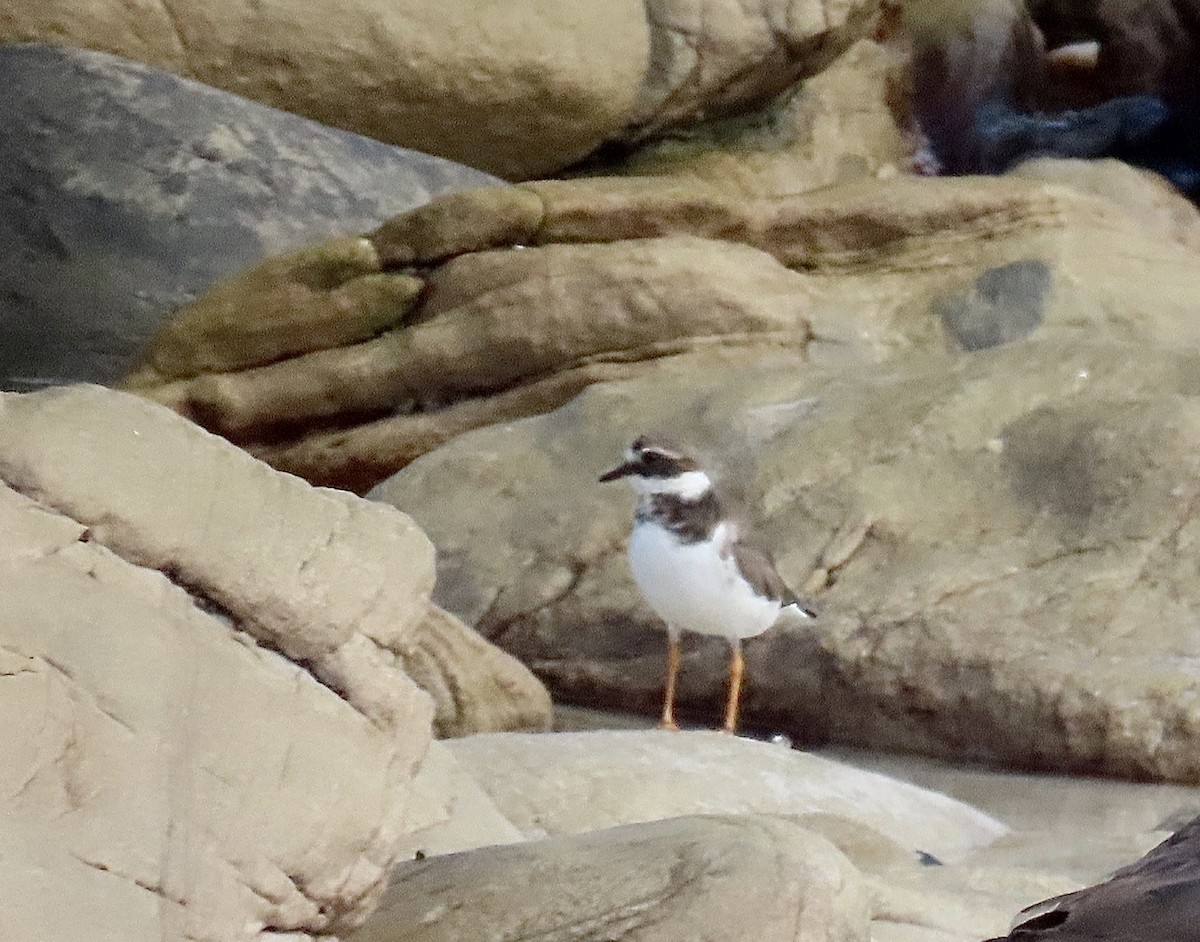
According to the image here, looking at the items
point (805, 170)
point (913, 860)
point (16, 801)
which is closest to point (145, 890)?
point (16, 801)

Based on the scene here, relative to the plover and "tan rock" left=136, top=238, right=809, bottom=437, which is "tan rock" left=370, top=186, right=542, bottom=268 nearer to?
"tan rock" left=136, top=238, right=809, bottom=437

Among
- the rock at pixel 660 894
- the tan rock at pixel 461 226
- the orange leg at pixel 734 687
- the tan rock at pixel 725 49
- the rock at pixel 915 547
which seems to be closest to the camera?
the rock at pixel 660 894

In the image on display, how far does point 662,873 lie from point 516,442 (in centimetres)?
475

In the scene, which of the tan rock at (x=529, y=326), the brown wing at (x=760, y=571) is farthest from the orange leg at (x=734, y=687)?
the tan rock at (x=529, y=326)

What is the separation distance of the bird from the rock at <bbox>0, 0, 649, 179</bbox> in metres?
7.89

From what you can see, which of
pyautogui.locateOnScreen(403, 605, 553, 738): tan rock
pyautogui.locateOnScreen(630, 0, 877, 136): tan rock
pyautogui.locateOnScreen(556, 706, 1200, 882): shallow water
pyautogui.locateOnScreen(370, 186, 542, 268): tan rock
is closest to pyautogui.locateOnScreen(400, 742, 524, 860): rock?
pyautogui.locateOnScreen(403, 605, 553, 738): tan rock

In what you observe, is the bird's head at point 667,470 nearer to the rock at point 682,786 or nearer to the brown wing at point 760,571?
the brown wing at point 760,571

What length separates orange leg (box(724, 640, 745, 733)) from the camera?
619 cm

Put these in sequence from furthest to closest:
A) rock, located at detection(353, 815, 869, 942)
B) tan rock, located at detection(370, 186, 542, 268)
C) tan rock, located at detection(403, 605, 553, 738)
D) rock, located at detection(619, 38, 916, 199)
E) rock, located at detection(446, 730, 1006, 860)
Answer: rock, located at detection(619, 38, 916, 199)
tan rock, located at detection(370, 186, 542, 268)
tan rock, located at detection(403, 605, 553, 738)
rock, located at detection(446, 730, 1006, 860)
rock, located at detection(353, 815, 869, 942)

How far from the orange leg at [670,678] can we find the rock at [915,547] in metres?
0.17

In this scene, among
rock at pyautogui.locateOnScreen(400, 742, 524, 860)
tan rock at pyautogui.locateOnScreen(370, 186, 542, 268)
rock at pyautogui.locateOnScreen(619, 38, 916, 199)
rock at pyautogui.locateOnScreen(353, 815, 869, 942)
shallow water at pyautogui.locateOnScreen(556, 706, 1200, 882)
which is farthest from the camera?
rock at pyautogui.locateOnScreen(619, 38, 916, 199)

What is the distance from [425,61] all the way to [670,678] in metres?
4.87

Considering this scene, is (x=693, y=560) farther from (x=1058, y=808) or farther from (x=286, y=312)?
(x=286, y=312)

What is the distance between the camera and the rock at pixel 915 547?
19.7ft
